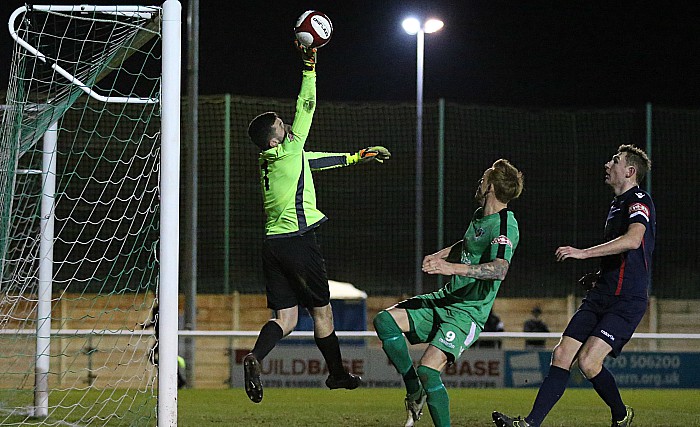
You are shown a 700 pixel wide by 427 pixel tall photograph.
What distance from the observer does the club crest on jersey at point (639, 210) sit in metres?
7.22

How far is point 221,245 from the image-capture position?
17.1m

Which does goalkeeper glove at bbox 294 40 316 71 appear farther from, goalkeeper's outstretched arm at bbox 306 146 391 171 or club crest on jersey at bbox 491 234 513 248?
club crest on jersey at bbox 491 234 513 248

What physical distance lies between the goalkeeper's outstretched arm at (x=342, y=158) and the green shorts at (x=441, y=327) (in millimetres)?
1114

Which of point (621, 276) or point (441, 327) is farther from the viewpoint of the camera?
point (621, 276)

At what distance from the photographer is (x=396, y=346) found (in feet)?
23.1

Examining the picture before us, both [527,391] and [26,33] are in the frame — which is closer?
[26,33]

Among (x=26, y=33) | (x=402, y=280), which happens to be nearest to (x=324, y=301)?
(x=26, y=33)

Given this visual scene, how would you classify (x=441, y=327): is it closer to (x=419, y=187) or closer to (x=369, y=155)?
(x=369, y=155)

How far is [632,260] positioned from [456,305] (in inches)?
55.3

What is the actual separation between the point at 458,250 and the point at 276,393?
5633 mm

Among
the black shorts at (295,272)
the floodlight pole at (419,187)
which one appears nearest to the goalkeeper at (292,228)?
the black shorts at (295,272)

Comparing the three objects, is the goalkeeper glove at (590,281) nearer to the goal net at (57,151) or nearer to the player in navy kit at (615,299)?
the player in navy kit at (615,299)

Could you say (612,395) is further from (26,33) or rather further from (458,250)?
(26,33)

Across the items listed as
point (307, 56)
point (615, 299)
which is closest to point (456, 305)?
point (615, 299)
